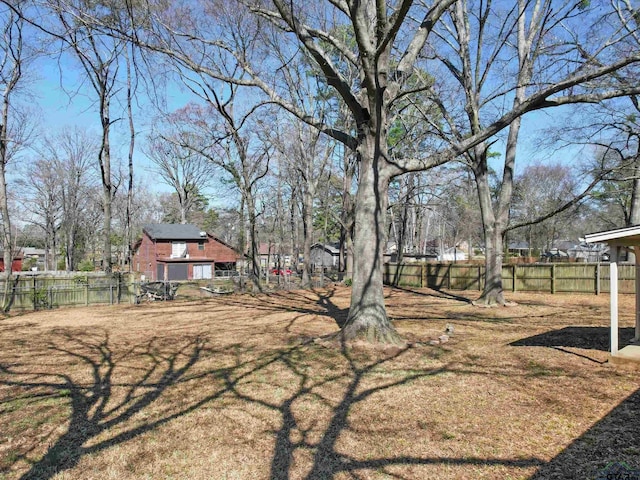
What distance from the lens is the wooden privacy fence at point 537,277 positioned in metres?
17.1

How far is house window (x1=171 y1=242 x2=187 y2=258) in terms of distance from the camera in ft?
129

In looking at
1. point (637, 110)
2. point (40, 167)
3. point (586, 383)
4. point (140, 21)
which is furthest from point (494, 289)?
point (40, 167)

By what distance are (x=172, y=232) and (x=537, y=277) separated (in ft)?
106

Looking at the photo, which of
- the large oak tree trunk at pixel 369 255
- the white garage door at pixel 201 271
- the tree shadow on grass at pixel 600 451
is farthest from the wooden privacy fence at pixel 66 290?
the white garage door at pixel 201 271

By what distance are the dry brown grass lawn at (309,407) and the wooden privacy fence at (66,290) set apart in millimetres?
6998

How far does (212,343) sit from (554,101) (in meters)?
7.67

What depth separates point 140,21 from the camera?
23.8ft

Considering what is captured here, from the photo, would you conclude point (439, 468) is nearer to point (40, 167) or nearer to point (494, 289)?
point (494, 289)

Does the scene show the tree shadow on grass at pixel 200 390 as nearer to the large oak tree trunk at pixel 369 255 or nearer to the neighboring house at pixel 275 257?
the large oak tree trunk at pixel 369 255

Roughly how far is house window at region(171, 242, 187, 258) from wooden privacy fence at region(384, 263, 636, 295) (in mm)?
25181

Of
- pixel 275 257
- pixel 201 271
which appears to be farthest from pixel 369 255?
pixel 275 257

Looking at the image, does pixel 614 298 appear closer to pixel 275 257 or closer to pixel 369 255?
pixel 369 255

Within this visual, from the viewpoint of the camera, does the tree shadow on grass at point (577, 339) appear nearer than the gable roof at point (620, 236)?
No

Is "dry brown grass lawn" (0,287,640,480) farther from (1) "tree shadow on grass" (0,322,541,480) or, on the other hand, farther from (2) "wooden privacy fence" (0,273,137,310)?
(2) "wooden privacy fence" (0,273,137,310)
